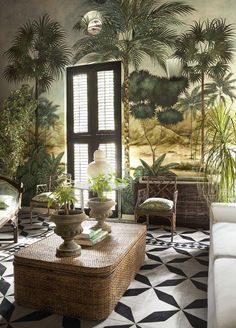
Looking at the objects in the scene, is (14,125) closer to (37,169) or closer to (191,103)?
(37,169)

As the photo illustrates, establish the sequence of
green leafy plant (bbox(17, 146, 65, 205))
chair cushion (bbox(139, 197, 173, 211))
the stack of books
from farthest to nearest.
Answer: green leafy plant (bbox(17, 146, 65, 205)) → chair cushion (bbox(139, 197, 173, 211)) → the stack of books

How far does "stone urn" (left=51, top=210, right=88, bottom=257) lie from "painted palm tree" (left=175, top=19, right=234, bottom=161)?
3.23 metres

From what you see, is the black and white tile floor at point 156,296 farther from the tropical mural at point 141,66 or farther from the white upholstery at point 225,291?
the tropical mural at point 141,66

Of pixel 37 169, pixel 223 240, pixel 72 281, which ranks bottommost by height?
pixel 72 281

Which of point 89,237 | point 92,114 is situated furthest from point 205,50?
point 89,237

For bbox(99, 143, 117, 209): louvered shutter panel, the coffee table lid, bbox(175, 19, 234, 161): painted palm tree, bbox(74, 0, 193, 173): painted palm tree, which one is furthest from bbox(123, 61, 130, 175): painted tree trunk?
the coffee table lid

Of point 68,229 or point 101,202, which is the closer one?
point 68,229

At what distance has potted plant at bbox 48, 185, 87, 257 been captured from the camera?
2.57 m

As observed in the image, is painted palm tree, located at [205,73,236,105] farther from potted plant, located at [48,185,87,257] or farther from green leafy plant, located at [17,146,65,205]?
potted plant, located at [48,185,87,257]

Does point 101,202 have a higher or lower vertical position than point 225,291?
higher

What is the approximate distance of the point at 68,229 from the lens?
261 centimetres

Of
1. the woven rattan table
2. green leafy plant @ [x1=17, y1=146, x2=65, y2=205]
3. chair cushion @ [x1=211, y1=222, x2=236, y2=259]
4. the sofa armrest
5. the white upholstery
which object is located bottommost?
the woven rattan table

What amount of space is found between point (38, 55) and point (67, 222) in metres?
4.97

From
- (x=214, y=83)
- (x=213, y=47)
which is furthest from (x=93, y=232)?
(x=213, y=47)
